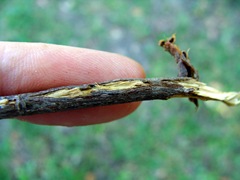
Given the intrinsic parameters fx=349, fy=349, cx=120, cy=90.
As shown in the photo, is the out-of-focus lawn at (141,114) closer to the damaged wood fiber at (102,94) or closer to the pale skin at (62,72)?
the pale skin at (62,72)

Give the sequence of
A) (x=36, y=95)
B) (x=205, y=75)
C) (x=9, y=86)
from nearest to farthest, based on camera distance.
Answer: (x=36, y=95), (x=9, y=86), (x=205, y=75)

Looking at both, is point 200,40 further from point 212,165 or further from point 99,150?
point 99,150

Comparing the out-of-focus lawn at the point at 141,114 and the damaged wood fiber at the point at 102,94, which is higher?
the out-of-focus lawn at the point at 141,114

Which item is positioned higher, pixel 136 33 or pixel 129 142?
pixel 136 33

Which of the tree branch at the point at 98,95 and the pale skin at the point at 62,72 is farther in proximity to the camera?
the pale skin at the point at 62,72

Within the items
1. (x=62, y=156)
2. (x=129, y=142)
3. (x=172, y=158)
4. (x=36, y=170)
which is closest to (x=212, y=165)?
(x=172, y=158)

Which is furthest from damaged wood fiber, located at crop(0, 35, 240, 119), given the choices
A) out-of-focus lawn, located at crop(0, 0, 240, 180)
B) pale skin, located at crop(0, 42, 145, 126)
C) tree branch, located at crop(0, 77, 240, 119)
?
out-of-focus lawn, located at crop(0, 0, 240, 180)

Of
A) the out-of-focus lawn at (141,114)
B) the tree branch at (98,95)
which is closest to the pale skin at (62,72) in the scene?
the tree branch at (98,95)

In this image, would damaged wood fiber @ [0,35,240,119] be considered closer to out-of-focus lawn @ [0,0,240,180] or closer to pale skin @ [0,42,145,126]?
pale skin @ [0,42,145,126]
